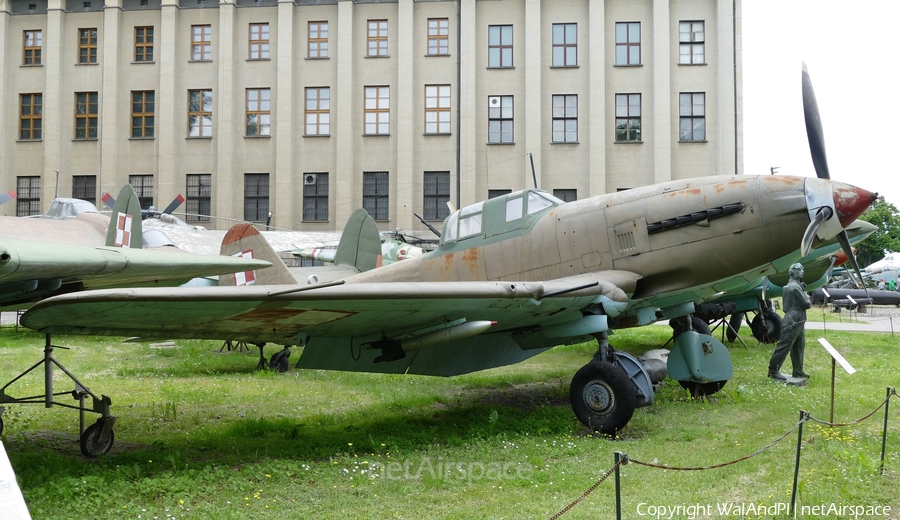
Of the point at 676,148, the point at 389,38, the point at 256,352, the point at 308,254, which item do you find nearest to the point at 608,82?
the point at 676,148

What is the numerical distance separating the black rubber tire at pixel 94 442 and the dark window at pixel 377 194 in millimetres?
25937

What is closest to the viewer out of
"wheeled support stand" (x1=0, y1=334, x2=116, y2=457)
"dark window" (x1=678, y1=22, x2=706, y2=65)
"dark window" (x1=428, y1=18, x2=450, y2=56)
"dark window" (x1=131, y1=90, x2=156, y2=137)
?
"wheeled support stand" (x1=0, y1=334, x2=116, y2=457)

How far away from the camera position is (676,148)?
103 ft

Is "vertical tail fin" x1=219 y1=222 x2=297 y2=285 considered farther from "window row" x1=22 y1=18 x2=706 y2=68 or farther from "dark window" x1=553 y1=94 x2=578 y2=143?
"window row" x1=22 y1=18 x2=706 y2=68

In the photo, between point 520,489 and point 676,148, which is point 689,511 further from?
point 676,148

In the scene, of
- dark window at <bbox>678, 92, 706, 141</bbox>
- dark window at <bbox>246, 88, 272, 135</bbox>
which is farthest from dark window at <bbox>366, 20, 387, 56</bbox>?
dark window at <bbox>678, 92, 706, 141</bbox>

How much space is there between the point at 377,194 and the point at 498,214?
2352 centimetres

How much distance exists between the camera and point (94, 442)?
21.0 feet

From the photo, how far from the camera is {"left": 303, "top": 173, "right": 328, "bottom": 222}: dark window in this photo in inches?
1279

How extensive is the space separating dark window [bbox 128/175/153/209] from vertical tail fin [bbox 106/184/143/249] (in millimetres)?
22476

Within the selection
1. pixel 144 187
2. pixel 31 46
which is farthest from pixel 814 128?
pixel 31 46

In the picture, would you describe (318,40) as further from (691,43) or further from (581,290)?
(581,290)

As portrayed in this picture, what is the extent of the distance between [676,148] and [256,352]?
73.5ft

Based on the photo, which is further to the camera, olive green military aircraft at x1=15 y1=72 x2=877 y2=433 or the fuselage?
the fuselage
